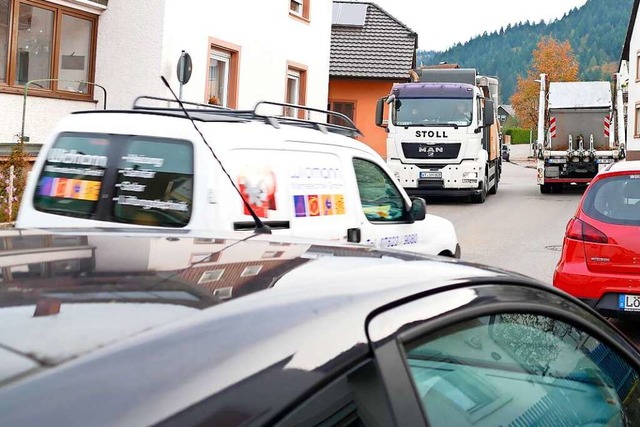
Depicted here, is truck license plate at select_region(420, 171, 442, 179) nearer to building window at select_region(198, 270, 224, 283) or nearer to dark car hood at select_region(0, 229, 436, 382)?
dark car hood at select_region(0, 229, 436, 382)

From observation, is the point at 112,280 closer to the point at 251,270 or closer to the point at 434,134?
the point at 251,270

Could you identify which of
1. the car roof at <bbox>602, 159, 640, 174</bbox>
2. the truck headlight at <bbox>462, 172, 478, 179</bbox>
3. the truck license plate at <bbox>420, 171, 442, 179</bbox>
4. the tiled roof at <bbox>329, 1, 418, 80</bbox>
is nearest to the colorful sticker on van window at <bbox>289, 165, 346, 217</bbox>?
the car roof at <bbox>602, 159, 640, 174</bbox>

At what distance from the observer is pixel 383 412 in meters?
1.58

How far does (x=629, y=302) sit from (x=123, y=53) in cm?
1127

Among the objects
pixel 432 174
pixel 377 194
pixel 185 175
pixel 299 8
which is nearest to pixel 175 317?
pixel 185 175

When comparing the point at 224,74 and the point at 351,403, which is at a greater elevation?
the point at 224,74

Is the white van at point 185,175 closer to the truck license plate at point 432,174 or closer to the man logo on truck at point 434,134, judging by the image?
the man logo on truck at point 434,134

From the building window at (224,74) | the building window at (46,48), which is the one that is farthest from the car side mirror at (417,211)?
the building window at (224,74)

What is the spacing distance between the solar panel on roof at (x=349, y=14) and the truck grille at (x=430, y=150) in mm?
15088

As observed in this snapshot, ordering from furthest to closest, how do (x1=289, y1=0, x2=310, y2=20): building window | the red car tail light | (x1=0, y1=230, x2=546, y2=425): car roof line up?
(x1=289, y1=0, x2=310, y2=20): building window < the red car tail light < (x1=0, y1=230, x2=546, y2=425): car roof

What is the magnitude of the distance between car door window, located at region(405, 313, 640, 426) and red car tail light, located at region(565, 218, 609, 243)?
496 centimetres

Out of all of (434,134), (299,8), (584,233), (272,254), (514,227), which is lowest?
(514,227)

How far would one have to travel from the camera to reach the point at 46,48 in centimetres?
1523

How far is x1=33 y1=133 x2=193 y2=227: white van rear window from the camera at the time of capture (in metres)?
5.45
